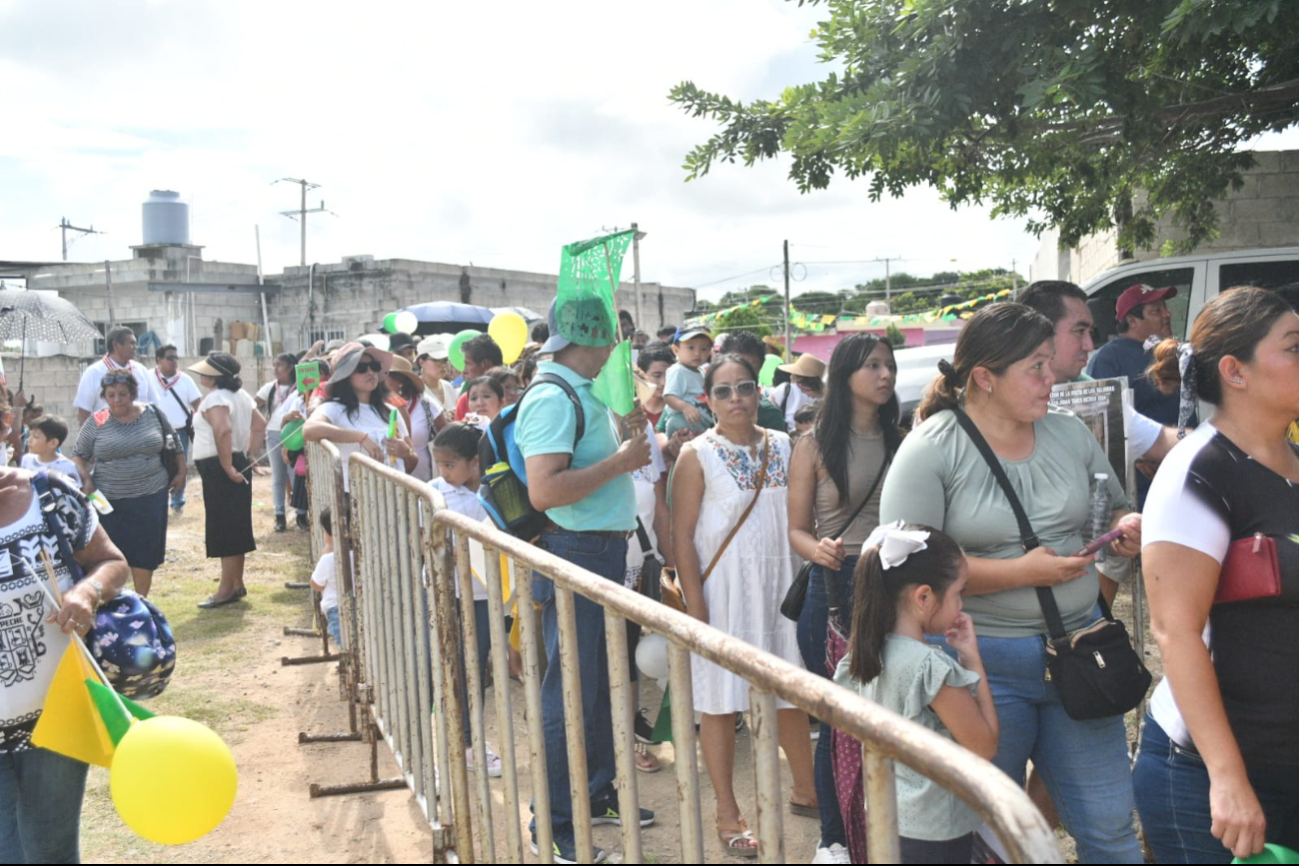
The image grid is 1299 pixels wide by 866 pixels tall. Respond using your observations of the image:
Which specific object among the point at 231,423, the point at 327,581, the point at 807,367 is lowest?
the point at 327,581

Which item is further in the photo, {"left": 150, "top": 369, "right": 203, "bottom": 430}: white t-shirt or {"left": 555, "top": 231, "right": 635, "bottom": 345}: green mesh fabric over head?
{"left": 150, "top": 369, "right": 203, "bottom": 430}: white t-shirt

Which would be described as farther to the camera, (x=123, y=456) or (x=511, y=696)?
(x=123, y=456)

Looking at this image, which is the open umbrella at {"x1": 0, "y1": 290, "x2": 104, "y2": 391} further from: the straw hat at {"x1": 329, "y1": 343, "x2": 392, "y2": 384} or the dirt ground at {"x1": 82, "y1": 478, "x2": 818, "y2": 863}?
the straw hat at {"x1": 329, "y1": 343, "x2": 392, "y2": 384}

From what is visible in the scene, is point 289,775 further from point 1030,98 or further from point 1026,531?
point 1030,98

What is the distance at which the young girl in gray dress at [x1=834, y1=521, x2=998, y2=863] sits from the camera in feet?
8.18

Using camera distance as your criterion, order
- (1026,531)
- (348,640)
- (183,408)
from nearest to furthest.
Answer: (1026,531) < (348,640) < (183,408)

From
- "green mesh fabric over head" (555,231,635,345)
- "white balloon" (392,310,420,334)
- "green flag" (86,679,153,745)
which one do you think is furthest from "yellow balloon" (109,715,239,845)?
"white balloon" (392,310,420,334)

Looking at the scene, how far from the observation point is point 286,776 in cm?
502

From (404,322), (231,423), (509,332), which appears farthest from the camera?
(404,322)

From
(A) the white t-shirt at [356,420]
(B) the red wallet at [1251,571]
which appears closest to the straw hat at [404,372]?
(A) the white t-shirt at [356,420]

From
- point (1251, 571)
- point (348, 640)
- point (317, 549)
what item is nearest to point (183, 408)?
point (317, 549)

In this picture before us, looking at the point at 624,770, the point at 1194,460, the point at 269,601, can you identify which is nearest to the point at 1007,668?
the point at 1194,460

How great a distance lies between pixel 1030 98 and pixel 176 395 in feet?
32.4

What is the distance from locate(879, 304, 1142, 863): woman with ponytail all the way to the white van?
200 inches
